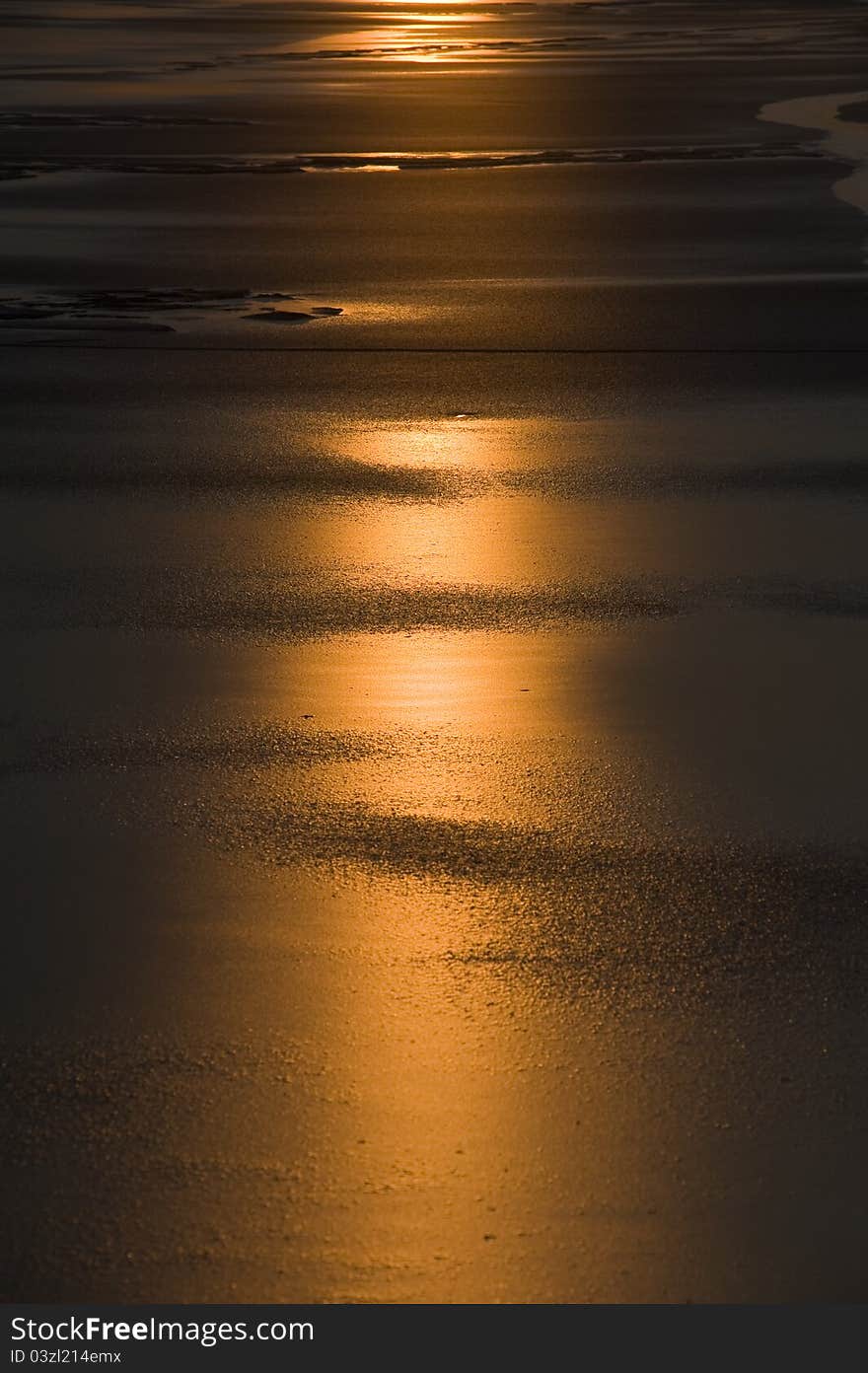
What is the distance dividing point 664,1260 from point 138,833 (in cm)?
205

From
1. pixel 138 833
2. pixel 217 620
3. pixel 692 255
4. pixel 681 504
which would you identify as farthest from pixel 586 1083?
pixel 692 255

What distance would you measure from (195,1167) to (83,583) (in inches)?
144

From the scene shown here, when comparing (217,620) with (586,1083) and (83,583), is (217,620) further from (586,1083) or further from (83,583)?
(586,1083)

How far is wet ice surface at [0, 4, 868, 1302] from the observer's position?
3662 mm

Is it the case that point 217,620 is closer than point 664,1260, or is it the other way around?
point 664,1260

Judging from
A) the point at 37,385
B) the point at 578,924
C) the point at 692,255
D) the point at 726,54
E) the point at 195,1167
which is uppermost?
the point at 726,54

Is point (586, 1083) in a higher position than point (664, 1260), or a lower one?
higher

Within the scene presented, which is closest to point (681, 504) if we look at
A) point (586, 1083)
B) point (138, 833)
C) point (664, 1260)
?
point (138, 833)

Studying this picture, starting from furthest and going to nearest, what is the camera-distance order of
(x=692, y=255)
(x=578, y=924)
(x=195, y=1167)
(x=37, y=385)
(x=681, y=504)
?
(x=692, y=255) → (x=37, y=385) → (x=681, y=504) → (x=578, y=924) → (x=195, y=1167)

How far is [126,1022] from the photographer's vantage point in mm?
4230

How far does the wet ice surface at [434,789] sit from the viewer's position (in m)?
3.66

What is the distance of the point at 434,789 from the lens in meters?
5.36

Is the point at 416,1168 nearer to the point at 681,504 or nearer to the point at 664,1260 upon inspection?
the point at 664,1260

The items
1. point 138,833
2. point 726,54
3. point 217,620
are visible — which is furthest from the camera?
point 726,54
